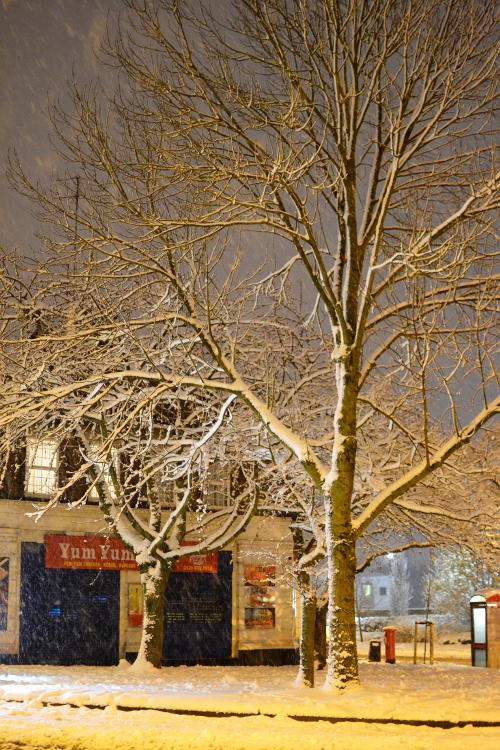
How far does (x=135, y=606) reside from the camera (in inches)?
1040

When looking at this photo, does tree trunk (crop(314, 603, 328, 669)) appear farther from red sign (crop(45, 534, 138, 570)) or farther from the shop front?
red sign (crop(45, 534, 138, 570))

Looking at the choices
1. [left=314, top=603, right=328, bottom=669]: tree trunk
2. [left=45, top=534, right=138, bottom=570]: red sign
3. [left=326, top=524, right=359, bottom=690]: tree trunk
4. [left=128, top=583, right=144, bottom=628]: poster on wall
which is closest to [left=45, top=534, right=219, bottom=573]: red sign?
[left=45, top=534, right=138, bottom=570]: red sign

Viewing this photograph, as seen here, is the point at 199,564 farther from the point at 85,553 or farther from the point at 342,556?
the point at 342,556

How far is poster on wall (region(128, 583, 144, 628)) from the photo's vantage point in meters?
26.3

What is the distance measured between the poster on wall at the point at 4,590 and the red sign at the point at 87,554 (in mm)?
1177

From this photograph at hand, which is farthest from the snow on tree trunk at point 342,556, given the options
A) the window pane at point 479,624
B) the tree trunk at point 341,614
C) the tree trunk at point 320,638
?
the window pane at point 479,624

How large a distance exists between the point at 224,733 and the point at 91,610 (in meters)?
16.7

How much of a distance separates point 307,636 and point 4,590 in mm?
11042

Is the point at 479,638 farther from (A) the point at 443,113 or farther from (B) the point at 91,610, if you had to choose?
(A) the point at 443,113


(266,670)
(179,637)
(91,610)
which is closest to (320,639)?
(266,670)

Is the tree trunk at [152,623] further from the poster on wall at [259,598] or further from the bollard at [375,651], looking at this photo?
the bollard at [375,651]

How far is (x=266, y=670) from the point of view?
25.2 metres

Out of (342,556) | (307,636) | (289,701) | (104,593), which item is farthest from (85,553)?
(289,701)

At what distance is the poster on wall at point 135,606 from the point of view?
1035 inches
